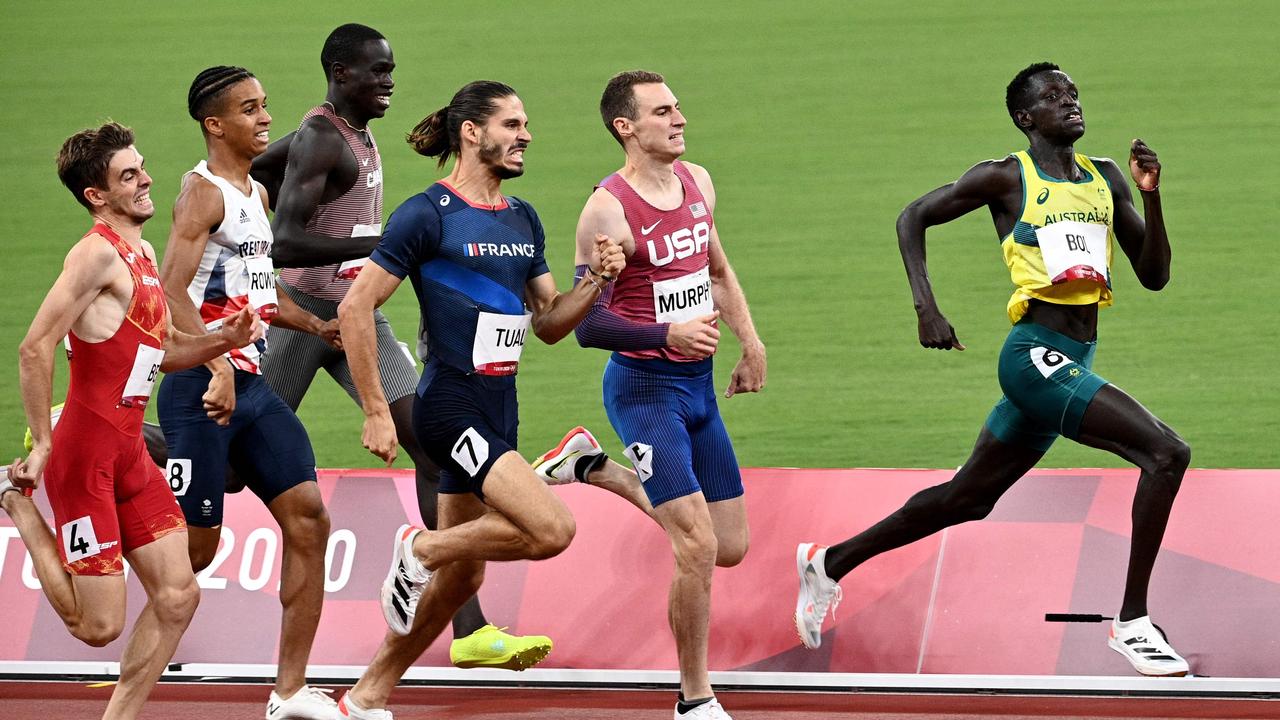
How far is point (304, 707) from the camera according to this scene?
6484 millimetres

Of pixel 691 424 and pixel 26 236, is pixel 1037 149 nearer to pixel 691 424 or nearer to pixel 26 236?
pixel 691 424

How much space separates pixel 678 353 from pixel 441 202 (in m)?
1.02

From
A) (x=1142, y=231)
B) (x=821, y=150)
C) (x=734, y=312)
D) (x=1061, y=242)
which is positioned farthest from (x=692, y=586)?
(x=821, y=150)

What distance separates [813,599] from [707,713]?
3.52ft

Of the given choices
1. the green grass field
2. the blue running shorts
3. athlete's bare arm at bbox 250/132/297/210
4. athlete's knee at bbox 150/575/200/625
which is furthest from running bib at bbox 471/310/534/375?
the green grass field

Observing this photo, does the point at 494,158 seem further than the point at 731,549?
No

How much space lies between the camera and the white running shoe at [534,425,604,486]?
7.22 metres

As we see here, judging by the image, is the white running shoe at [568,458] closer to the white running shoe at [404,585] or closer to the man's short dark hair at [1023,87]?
the white running shoe at [404,585]

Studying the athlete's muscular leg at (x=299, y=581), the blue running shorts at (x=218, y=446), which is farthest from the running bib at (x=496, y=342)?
the athlete's muscular leg at (x=299, y=581)

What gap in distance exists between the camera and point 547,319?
6352mm

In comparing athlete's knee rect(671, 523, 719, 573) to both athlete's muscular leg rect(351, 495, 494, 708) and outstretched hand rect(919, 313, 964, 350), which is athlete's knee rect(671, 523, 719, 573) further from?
outstretched hand rect(919, 313, 964, 350)

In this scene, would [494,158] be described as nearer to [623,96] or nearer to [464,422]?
[623,96]

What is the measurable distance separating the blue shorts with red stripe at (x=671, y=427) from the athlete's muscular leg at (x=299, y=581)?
111cm

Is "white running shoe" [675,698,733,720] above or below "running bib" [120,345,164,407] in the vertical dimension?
below
